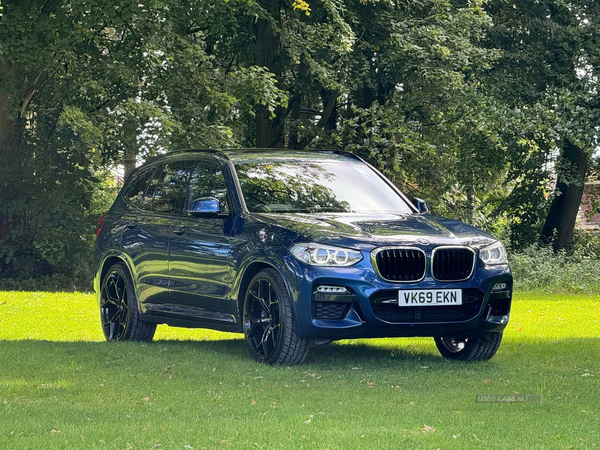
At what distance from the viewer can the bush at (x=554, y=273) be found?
24391 millimetres

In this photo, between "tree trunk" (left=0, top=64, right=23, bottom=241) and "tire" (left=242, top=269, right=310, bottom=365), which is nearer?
"tire" (left=242, top=269, right=310, bottom=365)

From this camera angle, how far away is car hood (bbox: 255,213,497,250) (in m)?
8.79

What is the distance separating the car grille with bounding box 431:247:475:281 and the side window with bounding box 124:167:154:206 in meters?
3.86

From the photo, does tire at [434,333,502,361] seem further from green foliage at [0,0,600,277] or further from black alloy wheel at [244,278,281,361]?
green foliage at [0,0,600,277]

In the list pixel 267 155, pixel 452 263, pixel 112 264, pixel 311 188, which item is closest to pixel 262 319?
pixel 311 188

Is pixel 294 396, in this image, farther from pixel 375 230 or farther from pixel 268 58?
pixel 268 58

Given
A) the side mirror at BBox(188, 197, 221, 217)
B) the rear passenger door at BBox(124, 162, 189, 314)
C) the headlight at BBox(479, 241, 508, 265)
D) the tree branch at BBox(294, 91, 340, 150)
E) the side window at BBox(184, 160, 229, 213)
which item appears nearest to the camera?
the headlight at BBox(479, 241, 508, 265)

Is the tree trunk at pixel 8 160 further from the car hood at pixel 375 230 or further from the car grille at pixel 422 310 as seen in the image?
the car grille at pixel 422 310

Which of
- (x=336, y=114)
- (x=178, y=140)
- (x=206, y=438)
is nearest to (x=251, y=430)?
(x=206, y=438)

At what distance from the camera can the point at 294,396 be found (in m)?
7.45

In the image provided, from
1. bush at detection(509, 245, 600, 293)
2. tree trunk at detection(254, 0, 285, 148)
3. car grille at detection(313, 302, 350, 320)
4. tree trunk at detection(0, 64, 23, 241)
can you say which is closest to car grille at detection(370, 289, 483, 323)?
car grille at detection(313, 302, 350, 320)

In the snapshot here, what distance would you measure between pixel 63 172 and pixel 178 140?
4900 mm

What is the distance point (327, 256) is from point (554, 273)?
1748 centimetres

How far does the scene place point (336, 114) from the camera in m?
27.4
